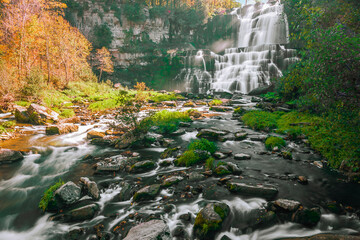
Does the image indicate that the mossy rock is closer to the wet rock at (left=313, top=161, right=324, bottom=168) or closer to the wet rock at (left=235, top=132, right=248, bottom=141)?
the wet rock at (left=235, top=132, right=248, bottom=141)

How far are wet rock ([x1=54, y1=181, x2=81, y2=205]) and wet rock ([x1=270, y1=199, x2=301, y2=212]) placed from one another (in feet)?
14.2

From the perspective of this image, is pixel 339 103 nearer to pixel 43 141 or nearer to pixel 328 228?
pixel 328 228

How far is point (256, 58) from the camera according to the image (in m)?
27.6

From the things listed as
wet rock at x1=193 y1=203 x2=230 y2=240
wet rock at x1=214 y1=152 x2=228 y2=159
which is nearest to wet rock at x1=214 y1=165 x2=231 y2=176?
wet rock at x1=214 y1=152 x2=228 y2=159

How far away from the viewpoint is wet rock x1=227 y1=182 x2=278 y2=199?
417 cm

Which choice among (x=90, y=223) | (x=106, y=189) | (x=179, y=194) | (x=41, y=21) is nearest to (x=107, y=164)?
(x=106, y=189)

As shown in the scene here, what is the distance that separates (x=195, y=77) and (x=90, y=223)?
1251 inches

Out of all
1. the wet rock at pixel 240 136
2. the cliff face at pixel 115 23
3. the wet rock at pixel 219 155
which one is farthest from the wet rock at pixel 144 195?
the cliff face at pixel 115 23

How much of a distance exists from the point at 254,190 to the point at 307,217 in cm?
110

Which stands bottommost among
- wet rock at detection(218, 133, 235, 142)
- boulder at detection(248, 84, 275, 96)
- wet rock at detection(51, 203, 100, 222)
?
wet rock at detection(51, 203, 100, 222)

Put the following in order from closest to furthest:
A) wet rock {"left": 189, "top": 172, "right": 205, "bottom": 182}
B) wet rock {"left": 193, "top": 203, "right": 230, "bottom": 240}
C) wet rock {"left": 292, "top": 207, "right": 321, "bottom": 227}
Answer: wet rock {"left": 193, "top": 203, "right": 230, "bottom": 240}, wet rock {"left": 292, "top": 207, "right": 321, "bottom": 227}, wet rock {"left": 189, "top": 172, "right": 205, "bottom": 182}

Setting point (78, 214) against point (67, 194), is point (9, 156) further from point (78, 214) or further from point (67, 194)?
point (78, 214)

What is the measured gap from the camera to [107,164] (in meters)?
5.92

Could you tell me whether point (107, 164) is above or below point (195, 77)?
below
